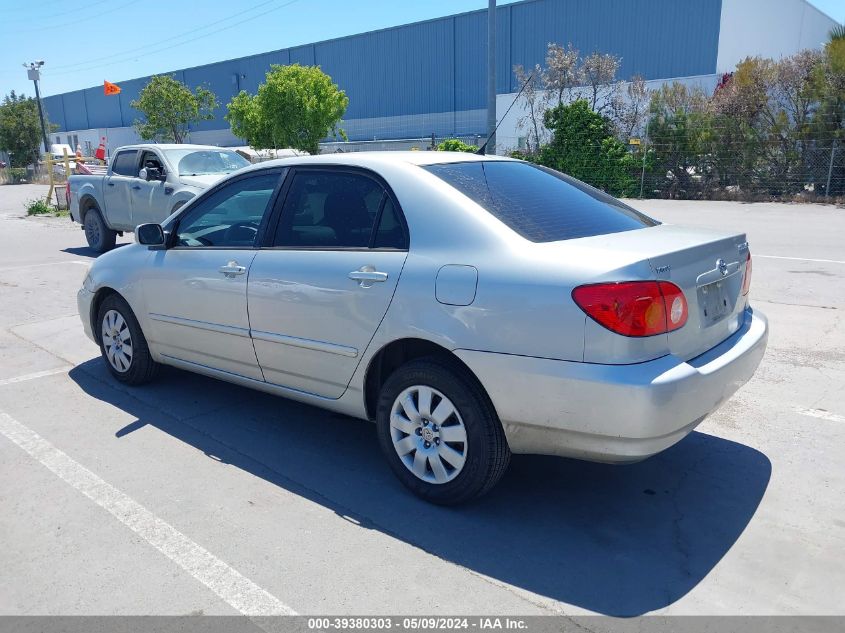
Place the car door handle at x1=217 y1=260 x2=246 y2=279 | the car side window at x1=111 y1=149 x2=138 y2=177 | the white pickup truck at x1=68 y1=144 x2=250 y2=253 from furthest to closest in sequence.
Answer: the car side window at x1=111 y1=149 x2=138 y2=177 < the white pickup truck at x1=68 y1=144 x2=250 y2=253 < the car door handle at x1=217 y1=260 x2=246 y2=279

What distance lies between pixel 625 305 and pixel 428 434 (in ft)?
3.85

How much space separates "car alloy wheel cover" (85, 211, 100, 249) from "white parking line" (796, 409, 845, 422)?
11.9 metres

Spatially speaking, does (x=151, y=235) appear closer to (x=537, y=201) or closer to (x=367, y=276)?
(x=367, y=276)

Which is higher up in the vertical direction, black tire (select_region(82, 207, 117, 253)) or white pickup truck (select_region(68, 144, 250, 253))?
white pickup truck (select_region(68, 144, 250, 253))

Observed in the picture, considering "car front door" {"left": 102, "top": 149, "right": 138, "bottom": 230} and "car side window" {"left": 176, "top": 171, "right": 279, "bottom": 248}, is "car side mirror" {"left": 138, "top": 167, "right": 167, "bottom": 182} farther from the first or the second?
"car side window" {"left": 176, "top": 171, "right": 279, "bottom": 248}

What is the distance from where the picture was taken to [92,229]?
1291 centimetres

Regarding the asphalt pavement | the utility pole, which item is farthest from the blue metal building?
the asphalt pavement

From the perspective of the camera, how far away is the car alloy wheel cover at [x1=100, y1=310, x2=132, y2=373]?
518 centimetres

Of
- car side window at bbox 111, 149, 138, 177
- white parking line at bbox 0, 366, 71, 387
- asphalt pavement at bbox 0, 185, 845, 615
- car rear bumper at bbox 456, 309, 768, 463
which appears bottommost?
white parking line at bbox 0, 366, 71, 387

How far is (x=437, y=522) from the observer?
11.0ft

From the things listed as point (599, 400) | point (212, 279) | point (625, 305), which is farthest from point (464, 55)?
point (599, 400)

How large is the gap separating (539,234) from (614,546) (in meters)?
1.48

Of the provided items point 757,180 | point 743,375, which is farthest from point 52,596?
point 757,180

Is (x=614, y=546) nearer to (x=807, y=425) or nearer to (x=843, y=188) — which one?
(x=807, y=425)
